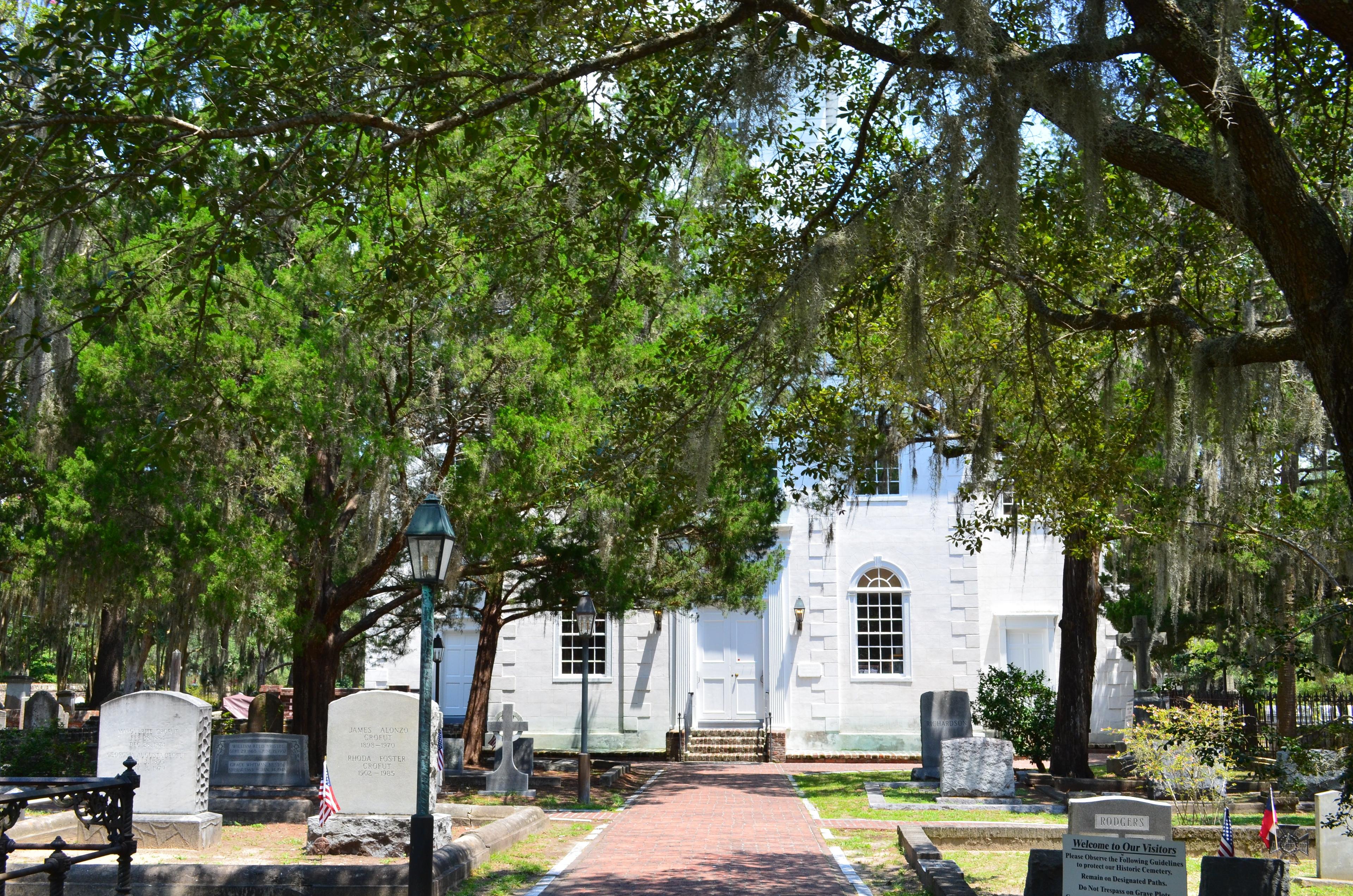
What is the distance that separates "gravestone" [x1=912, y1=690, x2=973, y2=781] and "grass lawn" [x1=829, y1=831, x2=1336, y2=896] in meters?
6.56

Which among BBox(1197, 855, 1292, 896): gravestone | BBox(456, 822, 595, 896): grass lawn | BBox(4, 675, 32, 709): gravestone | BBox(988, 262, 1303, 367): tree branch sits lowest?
BBox(4, 675, 32, 709): gravestone

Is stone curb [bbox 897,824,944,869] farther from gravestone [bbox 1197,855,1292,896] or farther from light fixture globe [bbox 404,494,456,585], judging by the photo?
light fixture globe [bbox 404,494,456,585]

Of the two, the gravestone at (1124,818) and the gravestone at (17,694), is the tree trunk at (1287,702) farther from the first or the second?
the gravestone at (17,694)

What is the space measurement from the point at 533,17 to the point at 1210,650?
2385 cm

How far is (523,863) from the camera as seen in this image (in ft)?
37.7

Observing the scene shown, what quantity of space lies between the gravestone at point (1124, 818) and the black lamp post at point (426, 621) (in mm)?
4431

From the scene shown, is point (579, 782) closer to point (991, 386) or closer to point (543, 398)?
point (543, 398)

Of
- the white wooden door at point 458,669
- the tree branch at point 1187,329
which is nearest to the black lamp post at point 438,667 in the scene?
the white wooden door at point 458,669

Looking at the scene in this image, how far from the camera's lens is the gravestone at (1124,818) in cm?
783

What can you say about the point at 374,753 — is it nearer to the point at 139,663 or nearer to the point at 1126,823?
the point at 1126,823

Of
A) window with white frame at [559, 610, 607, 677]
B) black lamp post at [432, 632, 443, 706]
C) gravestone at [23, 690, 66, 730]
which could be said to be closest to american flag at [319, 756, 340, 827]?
black lamp post at [432, 632, 443, 706]

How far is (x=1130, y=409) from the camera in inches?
502

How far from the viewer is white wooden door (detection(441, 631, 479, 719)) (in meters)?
28.6

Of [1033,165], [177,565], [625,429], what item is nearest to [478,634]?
[177,565]
